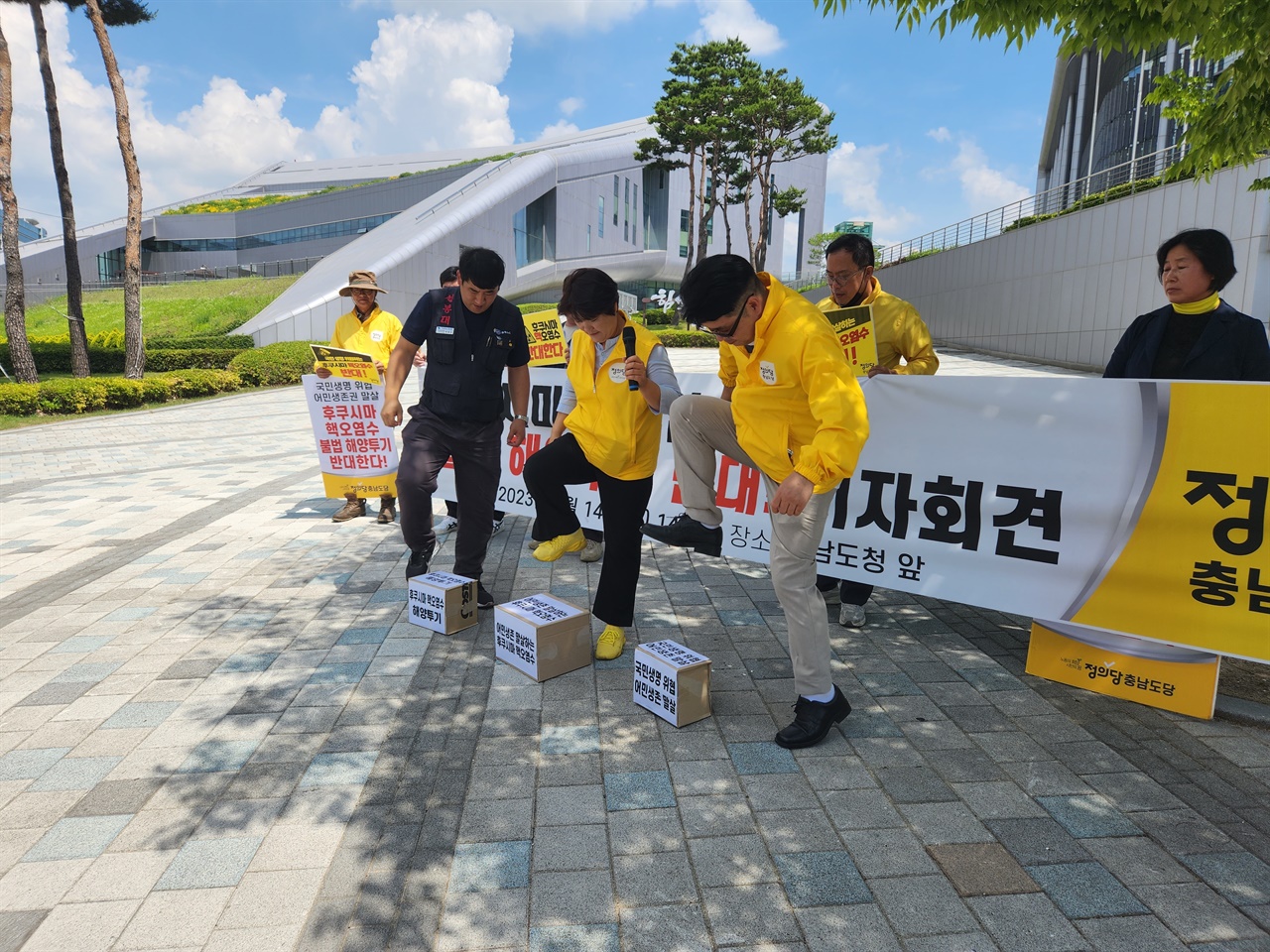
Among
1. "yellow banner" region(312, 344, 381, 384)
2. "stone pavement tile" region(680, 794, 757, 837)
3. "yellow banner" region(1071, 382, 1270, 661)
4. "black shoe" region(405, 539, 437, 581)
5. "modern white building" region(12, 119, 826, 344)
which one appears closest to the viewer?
"stone pavement tile" region(680, 794, 757, 837)

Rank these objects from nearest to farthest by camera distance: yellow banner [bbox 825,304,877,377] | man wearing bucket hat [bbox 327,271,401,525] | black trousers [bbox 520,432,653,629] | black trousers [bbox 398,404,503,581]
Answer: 1. black trousers [bbox 520,432,653,629]
2. yellow banner [bbox 825,304,877,377]
3. black trousers [bbox 398,404,503,581]
4. man wearing bucket hat [bbox 327,271,401,525]

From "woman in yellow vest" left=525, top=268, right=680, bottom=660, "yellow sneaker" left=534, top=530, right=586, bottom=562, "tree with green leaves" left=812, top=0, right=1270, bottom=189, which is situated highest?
"tree with green leaves" left=812, top=0, right=1270, bottom=189

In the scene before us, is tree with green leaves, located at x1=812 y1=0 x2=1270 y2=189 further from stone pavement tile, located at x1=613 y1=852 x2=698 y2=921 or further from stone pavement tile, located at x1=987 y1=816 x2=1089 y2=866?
stone pavement tile, located at x1=613 y1=852 x2=698 y2=921

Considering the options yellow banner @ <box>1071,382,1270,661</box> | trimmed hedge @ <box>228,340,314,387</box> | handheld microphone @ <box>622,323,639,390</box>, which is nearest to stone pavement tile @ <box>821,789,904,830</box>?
yellow banner @ <box>1071,382,1270,661</box>

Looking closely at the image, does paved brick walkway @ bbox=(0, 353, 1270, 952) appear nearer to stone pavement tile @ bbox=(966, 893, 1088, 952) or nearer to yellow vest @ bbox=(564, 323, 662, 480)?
stone pavement tile @ bbox=(966, 893, 1088, 952)

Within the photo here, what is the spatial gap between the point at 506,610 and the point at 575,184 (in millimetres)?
45103

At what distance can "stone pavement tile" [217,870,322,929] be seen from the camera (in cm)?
212

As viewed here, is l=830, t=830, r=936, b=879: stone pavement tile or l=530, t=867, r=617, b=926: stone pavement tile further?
l=830, t=830, r=936, b=879: stone pavement tile

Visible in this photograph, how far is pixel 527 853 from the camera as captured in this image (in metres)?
2.40

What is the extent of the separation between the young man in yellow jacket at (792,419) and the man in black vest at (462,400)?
4.54 feet

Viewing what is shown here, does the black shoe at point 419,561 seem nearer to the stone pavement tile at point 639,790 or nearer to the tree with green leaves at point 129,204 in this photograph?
the stone pavement tile at point 639,790

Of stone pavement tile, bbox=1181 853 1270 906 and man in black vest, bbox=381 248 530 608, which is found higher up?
man in black vest, bbox=381 248 530 608

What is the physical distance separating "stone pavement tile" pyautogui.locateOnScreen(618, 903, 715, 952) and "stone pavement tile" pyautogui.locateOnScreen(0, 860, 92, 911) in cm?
167

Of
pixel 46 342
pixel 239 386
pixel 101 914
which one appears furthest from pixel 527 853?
pixel 46 342
